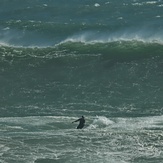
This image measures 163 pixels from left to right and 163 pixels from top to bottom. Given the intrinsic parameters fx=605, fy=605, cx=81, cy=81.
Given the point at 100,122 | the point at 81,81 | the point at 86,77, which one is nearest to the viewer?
the point at 100,122

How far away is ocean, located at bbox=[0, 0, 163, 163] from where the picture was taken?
23328mm

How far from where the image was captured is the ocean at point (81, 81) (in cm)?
2333

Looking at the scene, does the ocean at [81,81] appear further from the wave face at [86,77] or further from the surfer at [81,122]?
the surfer at [81,122]

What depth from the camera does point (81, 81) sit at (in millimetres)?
33281

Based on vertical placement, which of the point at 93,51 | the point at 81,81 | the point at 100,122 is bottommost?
the point at 100,122

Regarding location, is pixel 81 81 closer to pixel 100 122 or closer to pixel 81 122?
pixel 100 122

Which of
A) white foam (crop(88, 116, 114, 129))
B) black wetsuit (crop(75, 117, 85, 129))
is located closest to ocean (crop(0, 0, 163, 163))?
white foam (crop(88, 116, 114, 129))

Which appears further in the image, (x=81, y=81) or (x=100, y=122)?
(x=81, y=81)

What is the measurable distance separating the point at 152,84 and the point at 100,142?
937cm

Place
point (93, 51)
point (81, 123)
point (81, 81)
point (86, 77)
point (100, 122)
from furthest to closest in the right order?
point (93, 51), point (86, 77), point (81, 81), point (100, 122), point (81, 123)

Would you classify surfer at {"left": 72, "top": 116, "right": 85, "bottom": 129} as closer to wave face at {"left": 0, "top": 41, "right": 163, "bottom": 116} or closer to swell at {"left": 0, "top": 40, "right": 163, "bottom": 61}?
wave face at {"left": 0, "top": 41, "right": 163, "bottom": 116}

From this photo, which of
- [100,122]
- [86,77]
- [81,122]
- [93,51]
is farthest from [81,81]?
[81,122]

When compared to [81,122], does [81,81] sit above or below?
above

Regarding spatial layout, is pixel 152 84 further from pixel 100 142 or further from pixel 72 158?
pixel 72 158
